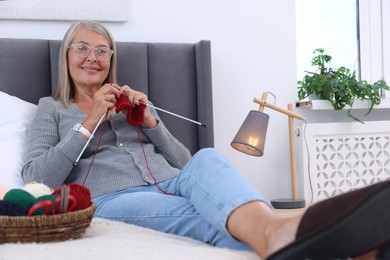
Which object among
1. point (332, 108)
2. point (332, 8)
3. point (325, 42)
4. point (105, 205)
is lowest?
point (105, 205)

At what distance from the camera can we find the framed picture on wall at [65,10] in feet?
7.04

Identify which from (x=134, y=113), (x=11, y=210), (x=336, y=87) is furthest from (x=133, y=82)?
(x=11, y=210)

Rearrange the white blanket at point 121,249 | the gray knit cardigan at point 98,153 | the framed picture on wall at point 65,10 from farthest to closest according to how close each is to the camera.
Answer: the framed picture on wall at point 65,10
the gray knit cardigan at point 98,153
the white blanket at point 121,249

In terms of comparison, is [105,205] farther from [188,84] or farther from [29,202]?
[188,84]

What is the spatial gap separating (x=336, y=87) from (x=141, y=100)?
1010 millimetres

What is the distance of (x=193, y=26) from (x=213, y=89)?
0.92 ft

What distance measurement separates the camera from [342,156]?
2455 millimetres


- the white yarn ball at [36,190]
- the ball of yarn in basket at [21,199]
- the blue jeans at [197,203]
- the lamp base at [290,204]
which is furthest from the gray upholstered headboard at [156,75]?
the ball of yarn in basket at [21,199]

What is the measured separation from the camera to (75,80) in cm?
194

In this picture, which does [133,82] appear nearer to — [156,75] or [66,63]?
[156,75]

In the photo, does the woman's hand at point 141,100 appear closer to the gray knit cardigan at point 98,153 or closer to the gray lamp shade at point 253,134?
the gray knit cardigan at point 98,153

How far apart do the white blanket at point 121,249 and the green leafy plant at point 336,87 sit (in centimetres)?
142

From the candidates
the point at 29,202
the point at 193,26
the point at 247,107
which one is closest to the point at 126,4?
the point at 193,26

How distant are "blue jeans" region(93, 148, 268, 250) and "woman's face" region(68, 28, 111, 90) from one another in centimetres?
Result: 52
